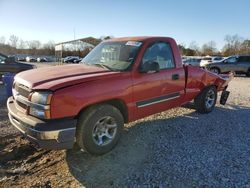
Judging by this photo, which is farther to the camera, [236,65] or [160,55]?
[236,65]

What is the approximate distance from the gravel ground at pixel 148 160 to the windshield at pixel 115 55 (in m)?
1.46

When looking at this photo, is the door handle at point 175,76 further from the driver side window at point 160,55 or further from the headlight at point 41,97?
the headlight at point 41,97

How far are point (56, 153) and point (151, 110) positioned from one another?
196cm

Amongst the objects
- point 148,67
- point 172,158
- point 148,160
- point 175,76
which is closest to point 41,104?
point 148,160

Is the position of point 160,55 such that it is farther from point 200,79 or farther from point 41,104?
point 41,104

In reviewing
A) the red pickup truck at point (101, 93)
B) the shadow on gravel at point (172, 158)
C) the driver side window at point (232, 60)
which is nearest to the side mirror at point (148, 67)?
the red pickup truck at point (101, 93)

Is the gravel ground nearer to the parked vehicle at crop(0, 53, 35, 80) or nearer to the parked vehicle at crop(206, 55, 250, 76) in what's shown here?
the parked vehicle at crop(0, 53, 35, 80)

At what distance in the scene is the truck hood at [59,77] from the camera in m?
3.90

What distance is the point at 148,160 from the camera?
4305 millimetres

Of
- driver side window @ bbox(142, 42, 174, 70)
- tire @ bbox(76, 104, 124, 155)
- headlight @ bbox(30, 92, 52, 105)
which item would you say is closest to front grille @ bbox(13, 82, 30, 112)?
headlight @ bbox(30, 92, 52, 105)

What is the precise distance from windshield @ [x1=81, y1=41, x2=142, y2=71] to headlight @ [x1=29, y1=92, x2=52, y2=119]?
1449mm

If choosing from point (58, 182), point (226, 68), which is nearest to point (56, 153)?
point (58, 182)

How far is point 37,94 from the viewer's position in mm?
3832

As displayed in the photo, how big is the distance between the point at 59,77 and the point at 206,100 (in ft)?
14.3
